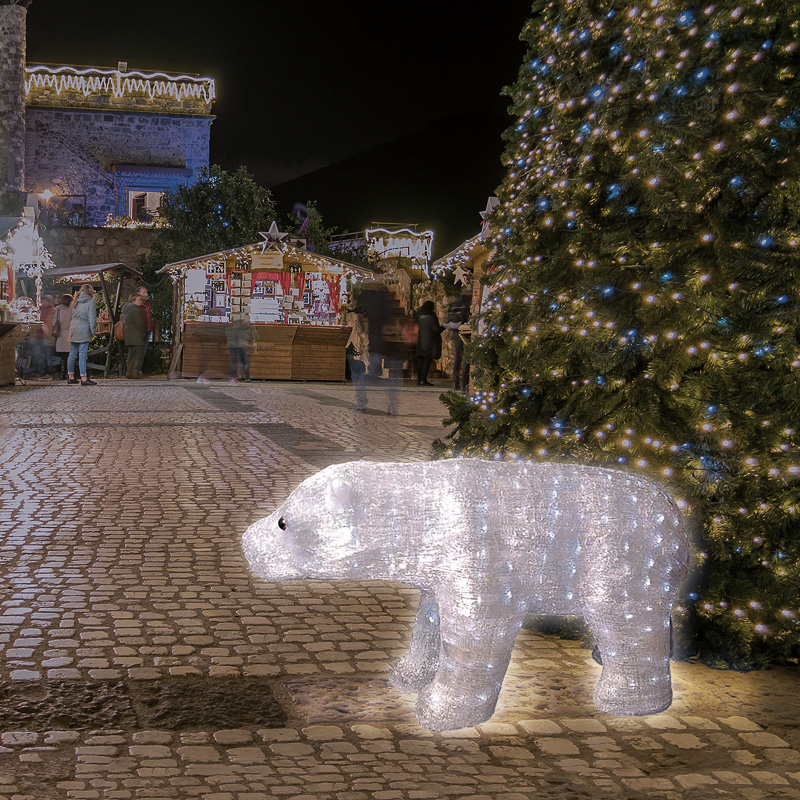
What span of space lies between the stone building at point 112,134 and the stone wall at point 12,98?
369 cm

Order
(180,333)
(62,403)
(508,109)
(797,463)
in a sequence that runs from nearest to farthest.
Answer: (797,463) < (508,109) < (62,403) < (180,333)

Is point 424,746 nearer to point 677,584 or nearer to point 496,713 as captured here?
point 496,713

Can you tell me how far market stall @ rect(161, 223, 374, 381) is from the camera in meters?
22.5

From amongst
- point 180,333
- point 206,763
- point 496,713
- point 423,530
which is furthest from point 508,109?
point 180,333

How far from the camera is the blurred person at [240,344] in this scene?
21.4 meters

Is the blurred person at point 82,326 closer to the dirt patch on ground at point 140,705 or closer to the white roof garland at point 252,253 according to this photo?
the white roof garland at point 252,253

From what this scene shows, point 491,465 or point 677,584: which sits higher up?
point 491,465

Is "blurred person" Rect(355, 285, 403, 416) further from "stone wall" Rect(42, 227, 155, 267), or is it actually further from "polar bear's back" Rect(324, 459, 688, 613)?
"stone wall" Rect(42, 227, 155, 267)

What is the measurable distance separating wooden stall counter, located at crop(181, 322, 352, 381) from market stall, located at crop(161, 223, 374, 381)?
0.03 metres

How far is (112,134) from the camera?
123 feet

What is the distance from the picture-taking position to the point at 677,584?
313 cm

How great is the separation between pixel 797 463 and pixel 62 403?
1312 cm

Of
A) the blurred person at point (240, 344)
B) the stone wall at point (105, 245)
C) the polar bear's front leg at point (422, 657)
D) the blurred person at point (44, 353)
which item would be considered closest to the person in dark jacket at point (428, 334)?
the blurred person at point (240, 344)

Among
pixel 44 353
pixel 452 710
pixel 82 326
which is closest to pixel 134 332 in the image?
pixel 44 353
